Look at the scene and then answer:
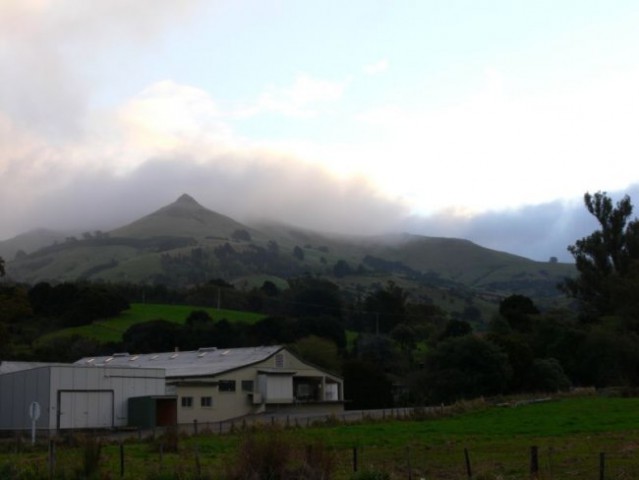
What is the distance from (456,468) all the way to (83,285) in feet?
332

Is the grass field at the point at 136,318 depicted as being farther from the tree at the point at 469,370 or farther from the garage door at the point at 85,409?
the garage door at the point at 85,409

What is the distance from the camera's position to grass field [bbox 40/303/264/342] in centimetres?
10238

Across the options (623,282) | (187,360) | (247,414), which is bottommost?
(247,414)

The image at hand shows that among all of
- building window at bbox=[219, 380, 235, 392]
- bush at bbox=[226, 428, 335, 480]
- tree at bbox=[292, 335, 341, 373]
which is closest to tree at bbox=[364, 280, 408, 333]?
tree at bbox=[292, 335, 341, 373]

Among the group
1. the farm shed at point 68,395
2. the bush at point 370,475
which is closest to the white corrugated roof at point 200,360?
the farm shed at point 68,395

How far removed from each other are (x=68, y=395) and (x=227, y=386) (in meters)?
17.7

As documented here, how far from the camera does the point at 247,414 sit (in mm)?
63688

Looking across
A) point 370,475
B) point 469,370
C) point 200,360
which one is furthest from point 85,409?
point 370,475

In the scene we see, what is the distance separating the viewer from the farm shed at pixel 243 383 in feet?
197

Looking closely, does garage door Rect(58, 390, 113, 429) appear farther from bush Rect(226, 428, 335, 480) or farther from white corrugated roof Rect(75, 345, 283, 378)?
bush Rect(226, 428, 335, 480)

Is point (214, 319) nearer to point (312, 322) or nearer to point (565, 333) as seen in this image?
point (312, 322)

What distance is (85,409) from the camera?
48281mm

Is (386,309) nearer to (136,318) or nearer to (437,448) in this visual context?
(136,318)

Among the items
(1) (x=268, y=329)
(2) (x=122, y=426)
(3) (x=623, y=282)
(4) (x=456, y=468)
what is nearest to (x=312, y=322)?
(1) (x=268, y=329)
